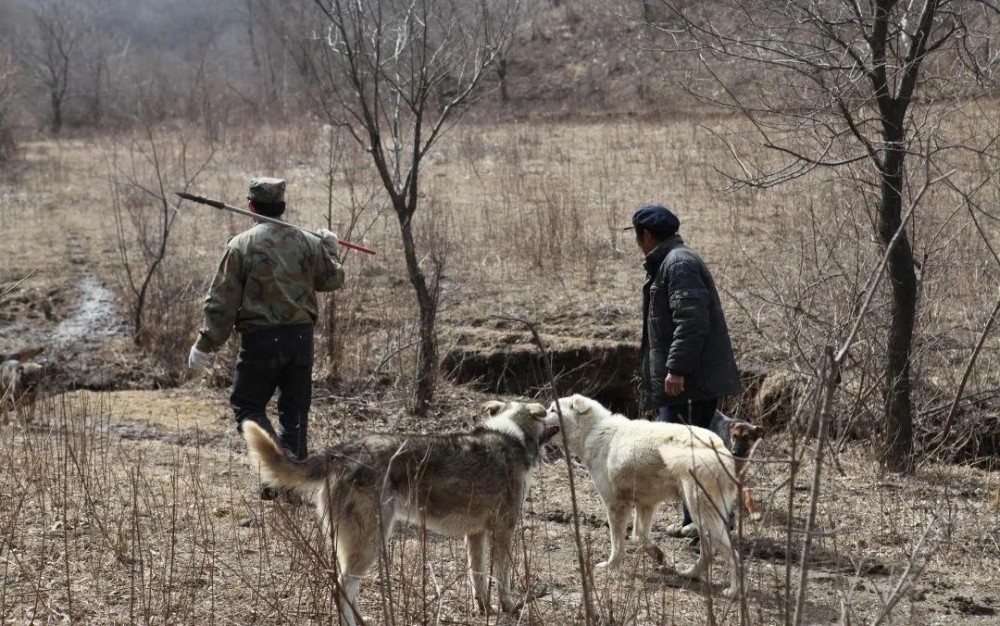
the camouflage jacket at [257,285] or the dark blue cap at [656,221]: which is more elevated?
the dark blue cap at [656,221]

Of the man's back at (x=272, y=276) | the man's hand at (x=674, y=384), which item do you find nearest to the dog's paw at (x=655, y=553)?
the man's hand at (x=674, y=384)

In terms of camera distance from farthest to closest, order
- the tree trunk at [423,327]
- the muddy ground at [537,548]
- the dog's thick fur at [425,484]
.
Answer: the tree trunk at [423,327] → the dog's thick fur at [425,484] → the muddy ground at [537,548]

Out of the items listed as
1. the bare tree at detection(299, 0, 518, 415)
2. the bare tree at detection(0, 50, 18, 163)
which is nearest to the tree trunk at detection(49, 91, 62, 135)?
the bare tree at detection(0, 50, 18, 163)

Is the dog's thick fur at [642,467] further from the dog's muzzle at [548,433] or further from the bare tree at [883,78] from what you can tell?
the bare tree at [883,78]

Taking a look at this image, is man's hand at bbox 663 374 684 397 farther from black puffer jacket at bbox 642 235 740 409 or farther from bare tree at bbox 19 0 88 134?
bare tree at bbox 19 0 88 134

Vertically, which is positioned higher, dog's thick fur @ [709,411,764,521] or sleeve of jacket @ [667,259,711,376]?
sleeve of jacket @ [667,259,711,376]

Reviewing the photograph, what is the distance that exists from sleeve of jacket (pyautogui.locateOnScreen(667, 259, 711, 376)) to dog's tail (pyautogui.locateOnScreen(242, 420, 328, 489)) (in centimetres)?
225

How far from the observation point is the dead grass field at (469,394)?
4.76 m

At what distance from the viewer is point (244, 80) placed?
55969 mm

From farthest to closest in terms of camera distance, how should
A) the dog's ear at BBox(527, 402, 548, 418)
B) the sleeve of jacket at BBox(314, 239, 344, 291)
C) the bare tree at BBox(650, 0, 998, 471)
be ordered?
the sleeve of jacket at BBox(314, 239, 344, 291)
the bare tree at BBox(650, 0, 998, 471)
the dog's ear at BBox(527, 402, 548, 418)

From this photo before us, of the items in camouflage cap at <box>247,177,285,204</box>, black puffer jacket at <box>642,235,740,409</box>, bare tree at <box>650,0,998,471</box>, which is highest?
bare tree at <box>650,0,998,471</box>

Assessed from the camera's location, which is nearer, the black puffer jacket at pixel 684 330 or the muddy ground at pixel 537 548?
the muddy ground at pixel 537 548

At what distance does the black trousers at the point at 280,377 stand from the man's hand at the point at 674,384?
2.26 meters

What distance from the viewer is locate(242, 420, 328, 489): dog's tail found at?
4.67 meters
